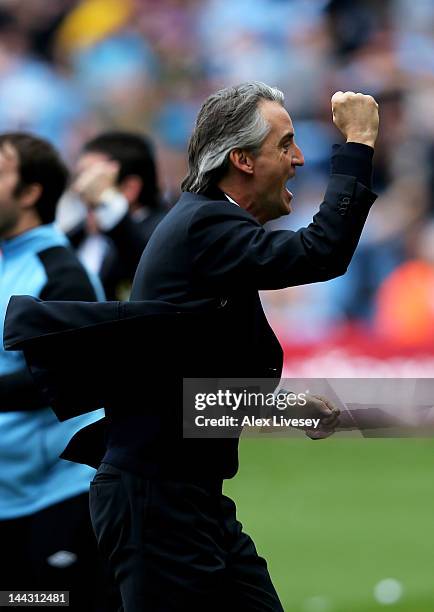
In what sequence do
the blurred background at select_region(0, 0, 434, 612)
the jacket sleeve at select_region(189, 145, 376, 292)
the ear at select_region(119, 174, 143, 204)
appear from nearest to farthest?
the jacket sleeve at select_region(189, 145, 376, 292) < the ear at select_region(119, 174, 143, 204) < the blurred background at select_region(0, 0, 434, 612)

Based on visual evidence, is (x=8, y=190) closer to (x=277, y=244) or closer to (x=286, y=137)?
(x=286, y=137)

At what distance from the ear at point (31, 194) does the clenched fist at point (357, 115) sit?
2.32 meters

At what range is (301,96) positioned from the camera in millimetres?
14523

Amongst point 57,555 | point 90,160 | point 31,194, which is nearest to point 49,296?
point 31,194

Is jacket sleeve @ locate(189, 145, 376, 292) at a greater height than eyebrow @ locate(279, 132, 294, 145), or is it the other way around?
eyebrow @ locate(279, 132, 294, 145)

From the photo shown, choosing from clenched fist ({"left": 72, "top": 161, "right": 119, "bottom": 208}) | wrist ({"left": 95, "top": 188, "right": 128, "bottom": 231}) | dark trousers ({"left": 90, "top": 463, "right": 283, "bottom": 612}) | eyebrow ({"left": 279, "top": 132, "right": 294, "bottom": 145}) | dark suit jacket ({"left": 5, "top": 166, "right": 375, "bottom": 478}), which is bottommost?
dark trousers ({"left": 90, "top": 463, "right": 283, "bottom": 612})

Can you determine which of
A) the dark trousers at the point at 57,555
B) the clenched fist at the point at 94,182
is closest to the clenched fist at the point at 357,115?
the dark trousers at the point at 57,555

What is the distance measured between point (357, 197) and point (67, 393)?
1.00 metres

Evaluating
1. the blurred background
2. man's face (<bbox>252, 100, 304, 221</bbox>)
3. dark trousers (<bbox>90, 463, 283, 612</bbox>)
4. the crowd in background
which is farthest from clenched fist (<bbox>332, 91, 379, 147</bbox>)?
the crowd in background

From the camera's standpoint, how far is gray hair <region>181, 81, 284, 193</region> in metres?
4.14

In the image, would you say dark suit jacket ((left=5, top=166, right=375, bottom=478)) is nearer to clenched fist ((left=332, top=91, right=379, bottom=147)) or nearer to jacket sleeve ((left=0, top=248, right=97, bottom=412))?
clenched fist ((left=332, top=91, right=379, bottom=147))

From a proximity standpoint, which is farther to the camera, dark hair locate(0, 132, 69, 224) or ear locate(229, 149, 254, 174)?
dark hair locate(0, 132, 69, 224)

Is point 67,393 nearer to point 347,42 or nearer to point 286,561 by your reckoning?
point 286,561

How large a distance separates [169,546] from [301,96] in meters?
10.8
